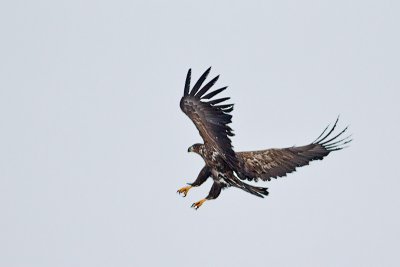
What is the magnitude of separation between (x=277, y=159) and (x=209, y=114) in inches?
109

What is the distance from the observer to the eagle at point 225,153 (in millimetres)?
16328

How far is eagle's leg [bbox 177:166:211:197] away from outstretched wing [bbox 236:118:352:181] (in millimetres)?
736

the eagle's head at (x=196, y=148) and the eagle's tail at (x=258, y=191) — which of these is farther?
the eagle's head at (x=196, y=148)

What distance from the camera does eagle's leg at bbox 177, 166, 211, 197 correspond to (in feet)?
57.9

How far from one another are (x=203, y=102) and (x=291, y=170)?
10.3 feet

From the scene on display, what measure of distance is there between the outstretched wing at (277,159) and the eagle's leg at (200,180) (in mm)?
736

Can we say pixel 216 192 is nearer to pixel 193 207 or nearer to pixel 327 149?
pixel 193 207

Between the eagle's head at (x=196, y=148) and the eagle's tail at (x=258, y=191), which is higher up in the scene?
the eagle's head at (x=196, y=148)

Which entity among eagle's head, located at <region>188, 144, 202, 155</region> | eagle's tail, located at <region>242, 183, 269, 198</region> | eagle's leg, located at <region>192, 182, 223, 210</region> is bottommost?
eagle's tail, located at <region>242, 183, 269, 198</region>

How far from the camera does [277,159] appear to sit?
1858cm

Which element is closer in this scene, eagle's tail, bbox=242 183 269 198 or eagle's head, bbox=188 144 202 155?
eagle's tail, bbox=242 183 269 198

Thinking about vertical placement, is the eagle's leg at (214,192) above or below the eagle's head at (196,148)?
below

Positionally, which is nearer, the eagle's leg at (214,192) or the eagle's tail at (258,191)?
the eagle's tail at (258,191)

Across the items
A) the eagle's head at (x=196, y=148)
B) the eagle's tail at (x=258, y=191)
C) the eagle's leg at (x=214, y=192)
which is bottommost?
the eagle's tail at (x=258, y=191)
